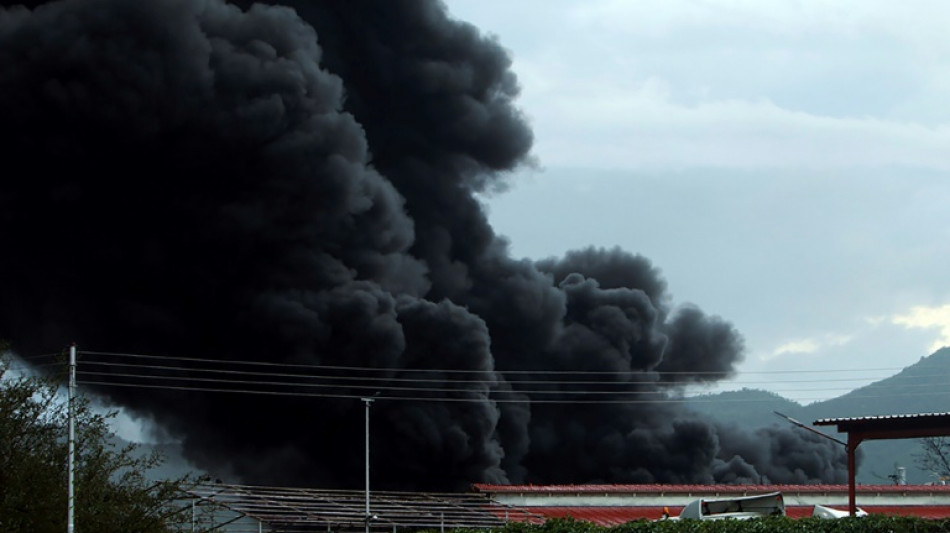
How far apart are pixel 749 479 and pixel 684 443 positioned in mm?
4200

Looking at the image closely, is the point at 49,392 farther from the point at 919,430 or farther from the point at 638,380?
the point at 638,380

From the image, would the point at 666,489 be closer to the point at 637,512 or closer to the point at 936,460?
the point at 637,512

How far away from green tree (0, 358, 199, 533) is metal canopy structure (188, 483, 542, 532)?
11412mm

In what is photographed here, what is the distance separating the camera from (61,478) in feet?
104

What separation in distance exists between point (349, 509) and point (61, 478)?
62.1ft

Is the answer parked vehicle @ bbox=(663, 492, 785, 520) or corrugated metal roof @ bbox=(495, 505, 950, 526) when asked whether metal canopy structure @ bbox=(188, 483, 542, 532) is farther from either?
parked vehicle @ bbox=(663, 492, 785, 520)

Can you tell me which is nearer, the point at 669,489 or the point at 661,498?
the point at 661,498

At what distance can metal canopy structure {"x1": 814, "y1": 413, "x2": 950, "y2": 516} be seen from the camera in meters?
32.4

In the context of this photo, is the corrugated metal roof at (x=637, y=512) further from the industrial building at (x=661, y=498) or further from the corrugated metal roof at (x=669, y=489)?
the corrugated metal roof at (x=669, y=489)

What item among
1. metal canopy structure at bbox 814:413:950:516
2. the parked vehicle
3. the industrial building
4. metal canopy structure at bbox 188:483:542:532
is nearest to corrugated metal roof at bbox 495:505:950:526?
the industrial building

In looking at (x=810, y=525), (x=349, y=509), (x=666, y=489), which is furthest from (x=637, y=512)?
(x=810, y=525)

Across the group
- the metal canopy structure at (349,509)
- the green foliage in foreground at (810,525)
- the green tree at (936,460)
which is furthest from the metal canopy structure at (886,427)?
the green tree at (936,460)

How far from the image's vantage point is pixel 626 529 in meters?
30.5

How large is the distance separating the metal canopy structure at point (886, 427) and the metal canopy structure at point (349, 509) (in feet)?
54.6
